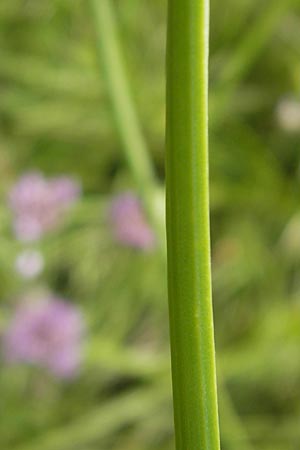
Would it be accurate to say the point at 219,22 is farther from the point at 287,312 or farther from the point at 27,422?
the point at 27,422

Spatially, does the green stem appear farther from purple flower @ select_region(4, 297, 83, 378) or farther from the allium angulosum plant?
the allium angulosum plant

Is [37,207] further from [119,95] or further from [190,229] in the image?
[190,229]

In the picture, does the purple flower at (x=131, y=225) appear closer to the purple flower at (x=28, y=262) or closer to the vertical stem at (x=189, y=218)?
the purple flower at (x=28, y=262)

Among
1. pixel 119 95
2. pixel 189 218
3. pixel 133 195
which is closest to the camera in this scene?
pixel 189 218

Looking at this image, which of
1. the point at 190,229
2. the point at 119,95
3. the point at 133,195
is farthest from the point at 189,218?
the point at 133,195

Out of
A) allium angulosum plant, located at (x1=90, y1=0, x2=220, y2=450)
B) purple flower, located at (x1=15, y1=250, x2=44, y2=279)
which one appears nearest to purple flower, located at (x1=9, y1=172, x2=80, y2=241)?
purple flower, located at (x1=15, y1=250, x2=44, y2=279)

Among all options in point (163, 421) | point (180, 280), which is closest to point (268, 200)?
point (163, 421)
